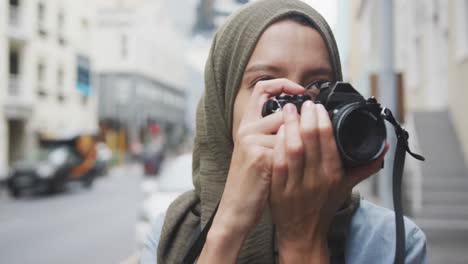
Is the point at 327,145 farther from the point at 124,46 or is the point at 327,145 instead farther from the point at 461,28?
the point at 124,46

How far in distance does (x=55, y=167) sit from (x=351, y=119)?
13.7 m

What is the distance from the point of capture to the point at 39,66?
10.2 metres

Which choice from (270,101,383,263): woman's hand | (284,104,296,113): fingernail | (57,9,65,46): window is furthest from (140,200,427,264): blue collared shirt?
(57,9,65,46): window

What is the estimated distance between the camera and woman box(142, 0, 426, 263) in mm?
853

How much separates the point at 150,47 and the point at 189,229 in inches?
743

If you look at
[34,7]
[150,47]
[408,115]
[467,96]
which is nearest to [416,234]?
[34,7]

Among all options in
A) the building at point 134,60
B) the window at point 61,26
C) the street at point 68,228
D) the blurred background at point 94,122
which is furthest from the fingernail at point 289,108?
the building at point 134,60

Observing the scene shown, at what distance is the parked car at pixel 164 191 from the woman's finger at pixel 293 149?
458 cm

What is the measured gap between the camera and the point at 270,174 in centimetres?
89

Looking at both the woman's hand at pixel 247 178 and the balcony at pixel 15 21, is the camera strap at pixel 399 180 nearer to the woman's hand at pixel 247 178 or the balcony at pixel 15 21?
the woman's hand at pixel 247 178

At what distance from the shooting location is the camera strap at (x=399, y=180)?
96 centimetres

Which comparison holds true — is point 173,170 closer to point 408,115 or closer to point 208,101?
point 208,101

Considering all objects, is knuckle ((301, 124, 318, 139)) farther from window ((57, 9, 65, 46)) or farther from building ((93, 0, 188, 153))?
building ((93, 0, 188, 153))

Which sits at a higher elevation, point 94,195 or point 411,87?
point 411,87
